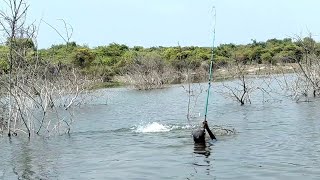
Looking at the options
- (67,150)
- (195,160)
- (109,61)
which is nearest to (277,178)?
(195,160)

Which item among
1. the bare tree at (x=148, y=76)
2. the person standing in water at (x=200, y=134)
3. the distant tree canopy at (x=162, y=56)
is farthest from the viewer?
the distant tree canopy at (x=162, y=56)

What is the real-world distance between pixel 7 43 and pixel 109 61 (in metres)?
65.9

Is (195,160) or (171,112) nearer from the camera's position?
(195,160)

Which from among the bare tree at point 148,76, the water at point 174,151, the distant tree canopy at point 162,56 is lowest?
the water at point 174,151

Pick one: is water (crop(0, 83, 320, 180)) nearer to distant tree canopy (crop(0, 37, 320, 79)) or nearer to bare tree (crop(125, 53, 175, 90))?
bare tree (crop(125, 53, 175, 90))

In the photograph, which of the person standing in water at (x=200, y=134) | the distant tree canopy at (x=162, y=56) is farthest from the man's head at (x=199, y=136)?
the distant tree canopy at (x=162, y=56)

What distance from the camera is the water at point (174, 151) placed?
13.5 meters

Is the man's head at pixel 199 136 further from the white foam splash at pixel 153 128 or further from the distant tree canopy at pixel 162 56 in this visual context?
the distant tree canopy at pixel 162 56

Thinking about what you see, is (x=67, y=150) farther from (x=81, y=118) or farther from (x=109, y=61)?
(x=109, y=61)

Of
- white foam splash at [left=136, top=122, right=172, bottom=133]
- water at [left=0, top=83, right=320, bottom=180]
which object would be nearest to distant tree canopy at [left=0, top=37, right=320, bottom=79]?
water at [left=0, top=83, right=320, bottom=180]

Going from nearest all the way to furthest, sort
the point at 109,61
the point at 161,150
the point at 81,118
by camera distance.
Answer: the point at 161,150
the point at 81,118
the point at 109,61

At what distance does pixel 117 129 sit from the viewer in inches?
960

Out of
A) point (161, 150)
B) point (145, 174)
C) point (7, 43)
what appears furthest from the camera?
point (7, 43)

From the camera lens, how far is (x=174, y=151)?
16719 millimetres
